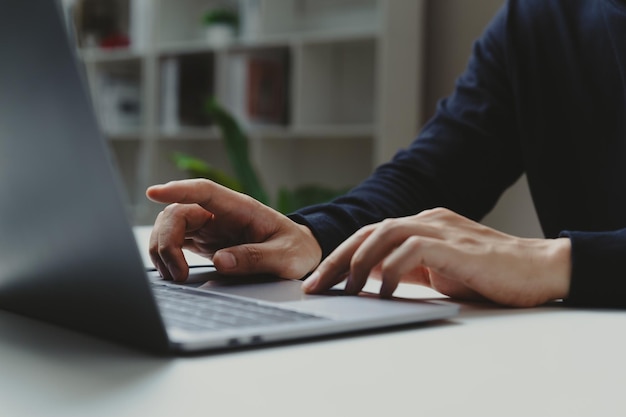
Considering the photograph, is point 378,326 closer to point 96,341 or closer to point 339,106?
point 96,341

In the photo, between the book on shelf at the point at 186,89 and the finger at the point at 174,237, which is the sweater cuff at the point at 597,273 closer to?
the finger at the point at 174,237

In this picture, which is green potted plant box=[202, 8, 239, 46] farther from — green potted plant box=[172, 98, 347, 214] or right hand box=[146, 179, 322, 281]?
right hand box=[146, 179, 322, 281]

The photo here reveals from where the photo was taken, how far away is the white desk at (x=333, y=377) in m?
0.37

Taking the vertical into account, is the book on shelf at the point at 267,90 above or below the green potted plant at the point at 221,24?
below

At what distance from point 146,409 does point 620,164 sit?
992 millimetres

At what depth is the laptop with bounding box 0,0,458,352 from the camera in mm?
387

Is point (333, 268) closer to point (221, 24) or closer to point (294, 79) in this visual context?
point (294, 79)

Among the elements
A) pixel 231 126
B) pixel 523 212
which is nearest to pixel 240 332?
pixel 523 212

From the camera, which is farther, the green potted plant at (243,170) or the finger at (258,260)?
the green potted plant at (243,170)

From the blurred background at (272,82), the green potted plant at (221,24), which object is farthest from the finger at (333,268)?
the green potted plant at (221,24)

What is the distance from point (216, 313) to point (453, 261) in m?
0.21

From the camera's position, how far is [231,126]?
119 inches

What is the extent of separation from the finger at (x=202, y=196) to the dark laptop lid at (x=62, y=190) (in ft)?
0.87

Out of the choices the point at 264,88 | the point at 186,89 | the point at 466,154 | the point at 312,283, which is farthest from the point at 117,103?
the point at 312,283
